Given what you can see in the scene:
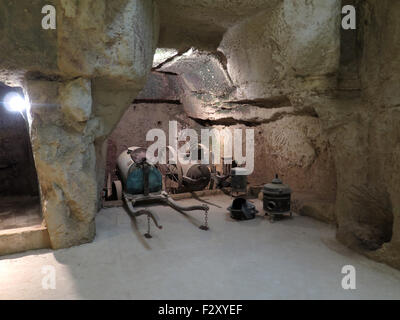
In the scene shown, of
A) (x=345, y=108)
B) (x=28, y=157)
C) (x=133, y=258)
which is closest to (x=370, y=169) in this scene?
(x=345, y=108)

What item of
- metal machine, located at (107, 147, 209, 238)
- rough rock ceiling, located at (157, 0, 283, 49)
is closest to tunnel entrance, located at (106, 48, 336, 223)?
rough rock ceiling, located at (157, 0, 283, 49)

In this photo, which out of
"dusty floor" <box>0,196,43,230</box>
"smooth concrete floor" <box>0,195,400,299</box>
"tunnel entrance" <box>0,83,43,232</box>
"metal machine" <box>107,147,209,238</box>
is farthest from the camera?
"tunnel entrance" <box>0,83,43,232</box>

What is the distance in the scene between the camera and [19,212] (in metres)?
5.84

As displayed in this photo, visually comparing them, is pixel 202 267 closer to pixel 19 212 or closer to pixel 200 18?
pixel 19 212

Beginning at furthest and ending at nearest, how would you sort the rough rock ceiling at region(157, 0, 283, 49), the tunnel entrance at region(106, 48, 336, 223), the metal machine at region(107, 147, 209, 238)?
the metal machine at region(107, 147, 209, 238), the tunnel entrance at region(106, 48, 336, 223), the rough rock ceiling at region(157, 0, 283, 49)

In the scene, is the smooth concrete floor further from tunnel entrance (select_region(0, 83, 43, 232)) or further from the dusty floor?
tunnel entrance (select_region(0, 83, 43, 232))

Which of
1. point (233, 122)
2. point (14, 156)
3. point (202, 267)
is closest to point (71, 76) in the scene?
point (202, 267)

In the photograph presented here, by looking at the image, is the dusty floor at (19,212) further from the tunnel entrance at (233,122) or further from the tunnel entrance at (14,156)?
the tunnel entrance at (233,122)

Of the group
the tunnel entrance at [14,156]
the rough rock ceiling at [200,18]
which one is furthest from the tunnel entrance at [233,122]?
the tunnel entrance at [14,156]

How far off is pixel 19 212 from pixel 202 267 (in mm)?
4011

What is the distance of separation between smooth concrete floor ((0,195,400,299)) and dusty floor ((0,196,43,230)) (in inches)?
36.7

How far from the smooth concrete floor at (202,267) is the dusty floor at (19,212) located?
933 millimetres

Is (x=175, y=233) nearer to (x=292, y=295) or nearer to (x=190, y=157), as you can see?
(x=292, y=295)

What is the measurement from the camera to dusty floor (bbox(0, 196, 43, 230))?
5.13 meters
